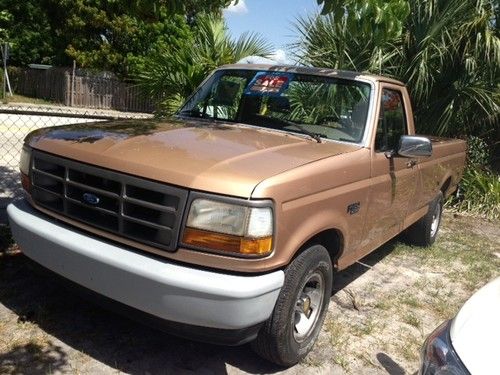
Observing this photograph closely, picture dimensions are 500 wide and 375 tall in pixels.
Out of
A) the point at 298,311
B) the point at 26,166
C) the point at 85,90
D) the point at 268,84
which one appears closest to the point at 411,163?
the point at 268,84

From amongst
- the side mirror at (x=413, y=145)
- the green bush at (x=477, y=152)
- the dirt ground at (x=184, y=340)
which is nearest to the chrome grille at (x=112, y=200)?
the dirt ground at (x=184, y=340)

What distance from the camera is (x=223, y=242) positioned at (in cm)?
267

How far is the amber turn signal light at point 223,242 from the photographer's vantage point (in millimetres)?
2662

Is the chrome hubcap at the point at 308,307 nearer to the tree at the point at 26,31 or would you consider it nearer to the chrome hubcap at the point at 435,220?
the chrome hubcap at the point at 435,220

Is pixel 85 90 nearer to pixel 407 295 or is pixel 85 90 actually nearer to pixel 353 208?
pixel 407 295

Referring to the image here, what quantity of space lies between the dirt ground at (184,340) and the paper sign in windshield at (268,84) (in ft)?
6.11

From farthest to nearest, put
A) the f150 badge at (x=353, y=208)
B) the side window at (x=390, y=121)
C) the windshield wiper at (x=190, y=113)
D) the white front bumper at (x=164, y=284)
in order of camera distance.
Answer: the windshield wiper at (x=190, y=113) < the side window at (x=390, y=121) < the f150 badge at (x=353, y=208) < the white front bumper at (x=164, y=284)

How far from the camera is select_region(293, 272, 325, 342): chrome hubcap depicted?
10.8 feet

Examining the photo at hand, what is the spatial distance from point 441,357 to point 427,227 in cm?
420

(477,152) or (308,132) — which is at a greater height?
(308,132)

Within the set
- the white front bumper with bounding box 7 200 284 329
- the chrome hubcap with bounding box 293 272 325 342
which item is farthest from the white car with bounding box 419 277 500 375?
the chrome hubcap with bounding box 293 272 325 342

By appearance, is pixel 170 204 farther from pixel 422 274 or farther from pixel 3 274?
pixel 422 274

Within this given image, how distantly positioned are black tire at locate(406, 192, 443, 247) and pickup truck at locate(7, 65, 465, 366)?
6.40ft

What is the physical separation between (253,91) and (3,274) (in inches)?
99.3
